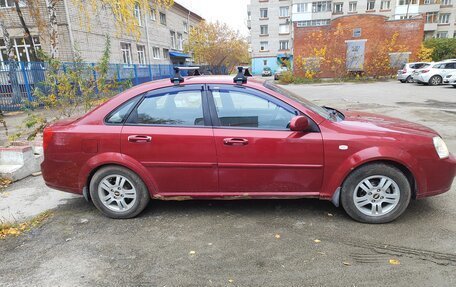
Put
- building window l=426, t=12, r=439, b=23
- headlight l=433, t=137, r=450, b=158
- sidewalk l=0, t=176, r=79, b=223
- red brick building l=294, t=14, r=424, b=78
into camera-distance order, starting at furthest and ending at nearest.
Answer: building window l=426, t=12, r=439, b=23
red brick building l=294, t=14, r=424, b=78
sidewalk l=0, t=176, r=79, b=223
headlight l=433, t=137, r=450, b=158

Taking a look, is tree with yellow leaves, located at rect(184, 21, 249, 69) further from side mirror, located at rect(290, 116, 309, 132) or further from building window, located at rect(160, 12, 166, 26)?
side mirror, located at rect(290, 116, 309, 132)

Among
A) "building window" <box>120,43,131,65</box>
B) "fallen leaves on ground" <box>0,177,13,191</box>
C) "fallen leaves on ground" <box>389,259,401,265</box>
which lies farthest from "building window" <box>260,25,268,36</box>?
"fallen leaves on ground" <box>389,259,401,265</box>

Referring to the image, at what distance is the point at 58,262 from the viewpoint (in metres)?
2.95

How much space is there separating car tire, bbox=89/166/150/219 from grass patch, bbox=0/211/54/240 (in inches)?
29.2

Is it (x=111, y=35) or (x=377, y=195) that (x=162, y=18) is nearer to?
(x=111, y=35)

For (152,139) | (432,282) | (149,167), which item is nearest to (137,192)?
(149,167)

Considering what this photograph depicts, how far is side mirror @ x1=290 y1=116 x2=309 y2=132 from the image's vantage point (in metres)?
3.26

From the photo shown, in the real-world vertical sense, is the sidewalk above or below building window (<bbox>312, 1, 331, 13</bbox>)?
below

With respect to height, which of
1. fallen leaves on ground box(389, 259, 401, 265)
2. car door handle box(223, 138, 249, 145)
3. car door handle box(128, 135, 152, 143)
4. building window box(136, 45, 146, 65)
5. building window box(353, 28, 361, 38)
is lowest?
fallen leaves on ground box(389, 259, 401, 265)

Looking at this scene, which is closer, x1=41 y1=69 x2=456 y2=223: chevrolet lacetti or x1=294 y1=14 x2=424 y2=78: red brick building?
x1=41 y1=69 x2=456 y2=223: chevrolet lacetti

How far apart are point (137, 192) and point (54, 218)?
45.9 inches

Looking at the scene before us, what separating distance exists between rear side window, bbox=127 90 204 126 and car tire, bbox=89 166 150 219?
2.09 feet

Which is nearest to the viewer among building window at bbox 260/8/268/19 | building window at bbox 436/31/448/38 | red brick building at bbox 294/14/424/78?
red brick building at bbox 294/14/424/78

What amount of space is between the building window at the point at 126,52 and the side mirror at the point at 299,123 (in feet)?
76.6
